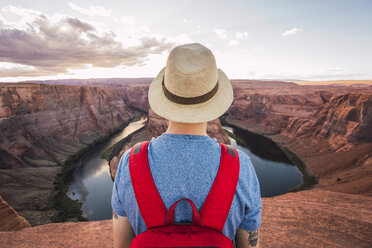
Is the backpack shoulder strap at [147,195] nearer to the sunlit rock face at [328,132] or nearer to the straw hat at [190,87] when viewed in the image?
the straw hat at [190,87]

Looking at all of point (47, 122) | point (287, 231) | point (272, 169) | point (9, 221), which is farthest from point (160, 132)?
point (47, 122)

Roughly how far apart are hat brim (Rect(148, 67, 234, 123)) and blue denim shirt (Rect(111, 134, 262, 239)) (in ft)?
0.49

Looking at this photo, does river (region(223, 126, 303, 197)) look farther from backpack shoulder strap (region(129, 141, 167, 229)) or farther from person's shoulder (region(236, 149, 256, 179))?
backpack shoulder strap (region(129, 141, 167, 229))

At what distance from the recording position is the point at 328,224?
5.68 metres

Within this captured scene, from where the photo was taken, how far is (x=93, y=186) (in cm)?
2353

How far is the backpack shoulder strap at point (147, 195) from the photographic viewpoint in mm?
996

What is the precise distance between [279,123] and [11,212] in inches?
1982

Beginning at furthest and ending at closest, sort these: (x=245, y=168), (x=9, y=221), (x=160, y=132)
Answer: (x=160, y=132) < (x=9, y=221) < (x=245, y=168)

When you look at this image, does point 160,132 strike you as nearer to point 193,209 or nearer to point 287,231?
point 287,231

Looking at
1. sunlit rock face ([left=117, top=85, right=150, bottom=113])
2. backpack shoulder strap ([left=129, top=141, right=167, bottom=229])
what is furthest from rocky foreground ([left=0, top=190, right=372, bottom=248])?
sunlit rock face ([left=117, top=85, right=150, bottom=113])

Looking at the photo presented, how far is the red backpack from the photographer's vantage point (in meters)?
0.92

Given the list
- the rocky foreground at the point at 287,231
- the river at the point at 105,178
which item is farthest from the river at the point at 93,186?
the rocky foreground at the point at 287,231

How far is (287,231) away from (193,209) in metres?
A: 6.03

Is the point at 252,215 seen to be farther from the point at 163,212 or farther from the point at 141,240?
the point at 141,240
